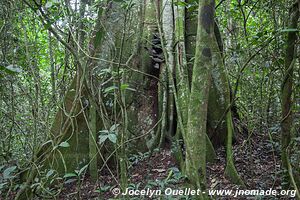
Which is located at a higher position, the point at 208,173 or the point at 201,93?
the point at 201,93

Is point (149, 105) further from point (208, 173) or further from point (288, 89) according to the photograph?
point (288, 89)

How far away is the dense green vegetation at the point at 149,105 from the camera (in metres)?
2.53

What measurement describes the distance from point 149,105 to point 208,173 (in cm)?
138

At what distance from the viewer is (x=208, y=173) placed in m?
3.41

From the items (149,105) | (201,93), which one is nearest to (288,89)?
(201,93)

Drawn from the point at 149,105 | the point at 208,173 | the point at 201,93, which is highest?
the point at 201,93

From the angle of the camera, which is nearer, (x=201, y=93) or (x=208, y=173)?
(x=201, y=93)

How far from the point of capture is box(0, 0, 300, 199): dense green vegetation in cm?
253

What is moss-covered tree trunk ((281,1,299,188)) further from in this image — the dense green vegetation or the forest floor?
the forest floor


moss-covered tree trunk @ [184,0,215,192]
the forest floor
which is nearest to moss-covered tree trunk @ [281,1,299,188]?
the forest floor

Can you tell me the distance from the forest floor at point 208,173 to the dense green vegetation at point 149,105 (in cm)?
2

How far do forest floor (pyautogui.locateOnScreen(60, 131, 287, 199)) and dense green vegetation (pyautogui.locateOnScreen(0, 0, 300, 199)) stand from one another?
0.02 meters

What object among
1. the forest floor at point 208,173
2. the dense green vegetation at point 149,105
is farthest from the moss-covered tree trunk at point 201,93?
the forest floor at point 208,173

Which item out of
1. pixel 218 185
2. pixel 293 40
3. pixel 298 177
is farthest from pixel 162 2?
pixel 298 177
